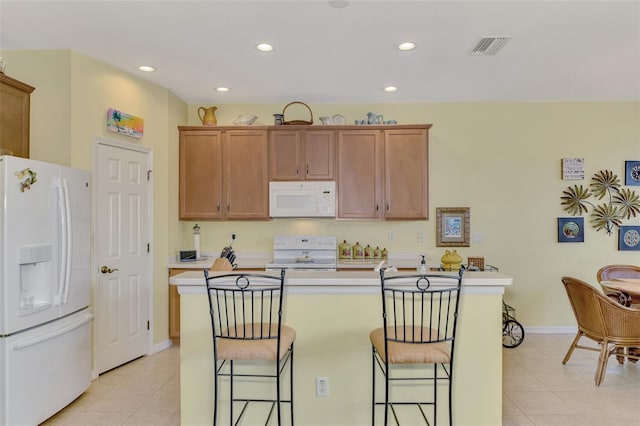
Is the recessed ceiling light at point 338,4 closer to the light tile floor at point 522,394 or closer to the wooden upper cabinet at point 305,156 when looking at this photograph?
the wooden upper cabinet at point 305,156

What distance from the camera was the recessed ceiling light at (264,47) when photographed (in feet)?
10.4

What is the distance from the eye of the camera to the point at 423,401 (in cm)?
232

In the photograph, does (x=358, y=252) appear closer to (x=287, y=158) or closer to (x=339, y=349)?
(x=287, y=158)

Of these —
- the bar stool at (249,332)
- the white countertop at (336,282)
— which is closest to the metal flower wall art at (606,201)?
the white countertop at (336,282)

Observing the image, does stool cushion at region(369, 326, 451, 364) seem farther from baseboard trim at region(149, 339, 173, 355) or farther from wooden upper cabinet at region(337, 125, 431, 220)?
baseboard trim at region(149, 339, 173, 355)

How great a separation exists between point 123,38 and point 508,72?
3468 mm

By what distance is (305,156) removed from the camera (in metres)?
4.53

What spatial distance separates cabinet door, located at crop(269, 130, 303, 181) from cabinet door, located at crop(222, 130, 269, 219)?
0.12m

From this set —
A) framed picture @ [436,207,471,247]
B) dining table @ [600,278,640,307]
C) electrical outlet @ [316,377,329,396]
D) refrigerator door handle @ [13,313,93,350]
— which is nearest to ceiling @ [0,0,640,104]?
framed picture @ [436,207,471,247]

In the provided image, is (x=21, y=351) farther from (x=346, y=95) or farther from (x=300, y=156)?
(x=346, y=95)

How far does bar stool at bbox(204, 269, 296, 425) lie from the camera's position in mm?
2027

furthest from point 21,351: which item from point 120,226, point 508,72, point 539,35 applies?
point 508,72

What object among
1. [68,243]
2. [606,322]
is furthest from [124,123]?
[606,322]

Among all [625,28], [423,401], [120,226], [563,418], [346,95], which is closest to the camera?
[423,401]
